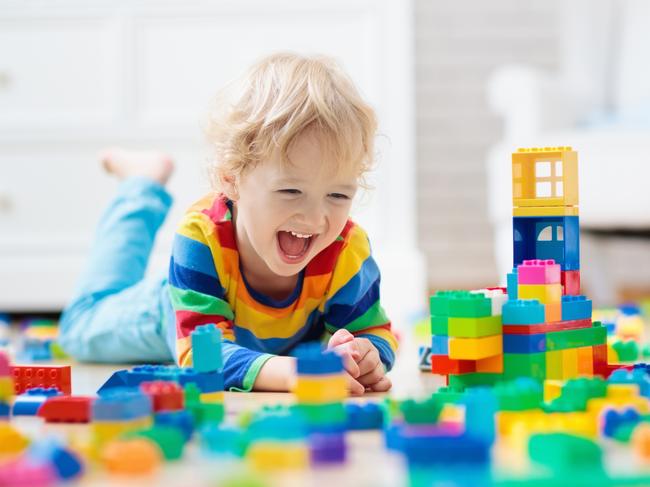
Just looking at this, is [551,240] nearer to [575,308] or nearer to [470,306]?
[575,308]

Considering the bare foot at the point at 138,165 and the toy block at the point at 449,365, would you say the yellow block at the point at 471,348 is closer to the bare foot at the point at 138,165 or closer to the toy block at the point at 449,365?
the toy block at the point at 449,365

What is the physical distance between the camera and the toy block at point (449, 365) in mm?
871

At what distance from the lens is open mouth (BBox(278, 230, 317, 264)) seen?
1071mm

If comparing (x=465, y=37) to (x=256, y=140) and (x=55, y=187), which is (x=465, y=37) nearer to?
(x=55, y=187)

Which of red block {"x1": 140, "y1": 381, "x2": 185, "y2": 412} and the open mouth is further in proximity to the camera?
the open mouth

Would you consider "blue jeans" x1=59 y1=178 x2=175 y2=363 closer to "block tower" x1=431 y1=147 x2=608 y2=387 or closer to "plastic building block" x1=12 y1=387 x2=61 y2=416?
"plastic building block" x1=12 y1=387 x2=61 y2=416

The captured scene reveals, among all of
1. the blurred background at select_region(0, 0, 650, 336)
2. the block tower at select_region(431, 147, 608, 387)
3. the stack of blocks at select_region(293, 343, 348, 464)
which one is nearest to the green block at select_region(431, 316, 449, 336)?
the block tower at select_region(431, 147, 608, 387)

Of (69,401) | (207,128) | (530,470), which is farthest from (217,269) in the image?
(530,470)

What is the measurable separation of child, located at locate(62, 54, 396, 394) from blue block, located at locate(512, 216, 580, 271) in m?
0.19

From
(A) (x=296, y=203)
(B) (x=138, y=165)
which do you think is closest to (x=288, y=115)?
(A) (x=296, y=203)

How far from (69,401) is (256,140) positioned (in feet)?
1.21

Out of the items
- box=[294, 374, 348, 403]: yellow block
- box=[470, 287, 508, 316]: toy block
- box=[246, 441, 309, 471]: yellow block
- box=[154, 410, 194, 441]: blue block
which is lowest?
box=[246, 441, 309, 471]: yellow block

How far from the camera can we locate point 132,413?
0.68m

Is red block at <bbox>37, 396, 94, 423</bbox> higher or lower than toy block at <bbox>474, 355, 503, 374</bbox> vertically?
lower
